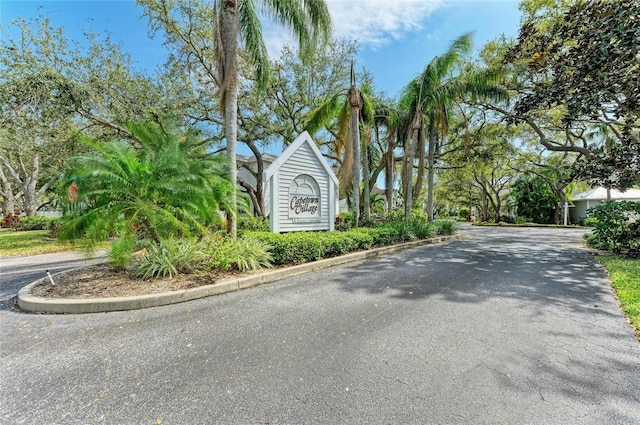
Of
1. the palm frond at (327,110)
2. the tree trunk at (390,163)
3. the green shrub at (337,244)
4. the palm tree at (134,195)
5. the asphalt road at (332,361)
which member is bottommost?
the asphalt road at (332,361)

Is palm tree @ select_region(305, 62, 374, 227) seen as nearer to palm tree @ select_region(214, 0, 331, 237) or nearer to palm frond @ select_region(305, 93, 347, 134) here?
palm frond @ select_region(305, 93, 347, 134)

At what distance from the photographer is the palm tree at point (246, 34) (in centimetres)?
731

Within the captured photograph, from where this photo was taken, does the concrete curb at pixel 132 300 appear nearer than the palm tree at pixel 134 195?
Yes

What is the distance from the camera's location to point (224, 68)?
24.4 feet

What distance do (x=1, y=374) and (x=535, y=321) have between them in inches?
242

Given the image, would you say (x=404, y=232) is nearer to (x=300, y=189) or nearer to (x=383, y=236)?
(x=383, y=236)

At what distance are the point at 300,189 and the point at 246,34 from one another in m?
4.76

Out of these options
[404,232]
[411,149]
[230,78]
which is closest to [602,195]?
[411,149]

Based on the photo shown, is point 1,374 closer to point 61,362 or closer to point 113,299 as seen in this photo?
point 61,362

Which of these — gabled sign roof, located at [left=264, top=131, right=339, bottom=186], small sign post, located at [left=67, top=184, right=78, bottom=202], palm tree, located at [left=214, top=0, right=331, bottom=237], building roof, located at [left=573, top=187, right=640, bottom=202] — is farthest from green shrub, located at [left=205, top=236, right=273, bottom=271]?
building roof, located at [left=573, top=187, right=640, bottom=202]

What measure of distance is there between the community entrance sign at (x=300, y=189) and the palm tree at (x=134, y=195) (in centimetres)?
269

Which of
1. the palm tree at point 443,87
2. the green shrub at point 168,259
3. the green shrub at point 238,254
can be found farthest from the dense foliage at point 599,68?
the green shrub at point 168,259

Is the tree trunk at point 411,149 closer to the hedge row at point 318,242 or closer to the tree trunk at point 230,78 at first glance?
the hedge row at point 318,242

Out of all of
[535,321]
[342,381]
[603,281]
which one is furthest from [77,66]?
[603,281]
